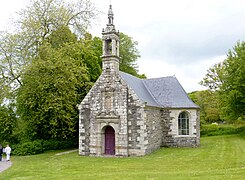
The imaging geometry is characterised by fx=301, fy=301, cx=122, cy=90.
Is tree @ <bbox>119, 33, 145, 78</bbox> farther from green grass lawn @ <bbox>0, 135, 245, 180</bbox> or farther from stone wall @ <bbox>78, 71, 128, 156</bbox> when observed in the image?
green grass lawn @ <bbox>0, 135, 245, 180</bbox>

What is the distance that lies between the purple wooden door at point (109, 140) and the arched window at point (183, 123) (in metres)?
6.64

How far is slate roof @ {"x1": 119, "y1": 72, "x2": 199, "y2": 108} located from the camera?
84.5 feet

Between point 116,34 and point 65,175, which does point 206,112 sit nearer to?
point 116,34

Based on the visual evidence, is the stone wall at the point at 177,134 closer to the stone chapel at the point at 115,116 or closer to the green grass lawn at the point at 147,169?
the stone chapel at the point at 115,116

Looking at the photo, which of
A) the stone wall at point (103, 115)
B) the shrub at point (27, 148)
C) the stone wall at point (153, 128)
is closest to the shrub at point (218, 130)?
the stone wall at point (153, 128)

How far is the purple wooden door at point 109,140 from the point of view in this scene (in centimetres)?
2223

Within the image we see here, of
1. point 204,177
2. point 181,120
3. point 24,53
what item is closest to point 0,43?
point 24,53

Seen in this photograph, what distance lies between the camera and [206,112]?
148 ft

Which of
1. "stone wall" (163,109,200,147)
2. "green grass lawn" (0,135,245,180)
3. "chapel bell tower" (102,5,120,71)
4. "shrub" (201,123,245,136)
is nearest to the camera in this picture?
"green grass lawn" (0,135,245,180)

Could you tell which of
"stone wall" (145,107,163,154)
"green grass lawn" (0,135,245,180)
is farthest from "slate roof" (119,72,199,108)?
"green grass lawn" (0,135,245,180)

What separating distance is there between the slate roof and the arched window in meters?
0.91

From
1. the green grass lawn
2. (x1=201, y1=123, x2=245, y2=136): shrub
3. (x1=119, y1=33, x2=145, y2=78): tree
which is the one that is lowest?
the green grass lawn

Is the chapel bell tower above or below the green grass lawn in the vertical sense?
above

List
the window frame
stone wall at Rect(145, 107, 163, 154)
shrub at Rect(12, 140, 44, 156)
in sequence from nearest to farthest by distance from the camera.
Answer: stone wall at Rect(145, 107, 163, 154) → shrub at Rect(12, 140, 44, 156) → the window frame
